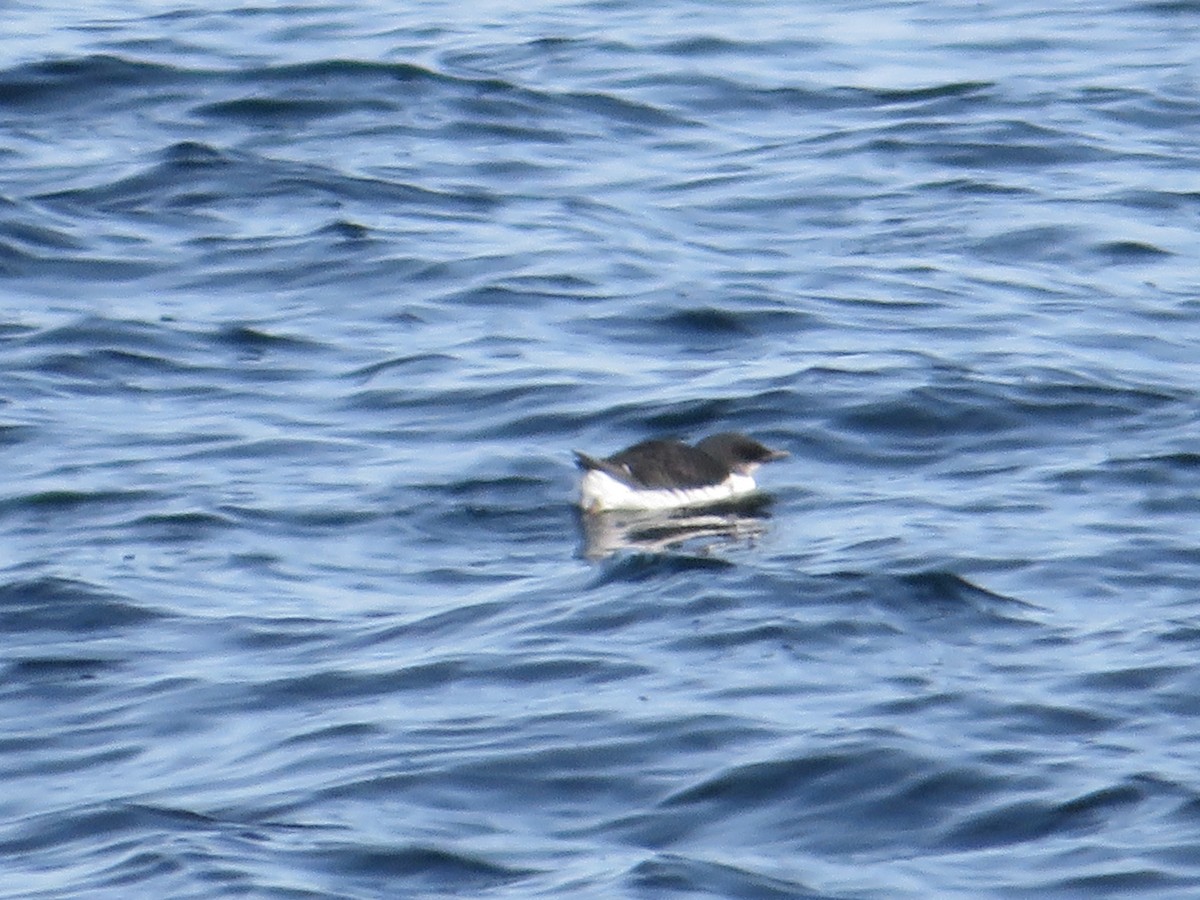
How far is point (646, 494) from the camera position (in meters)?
12.5

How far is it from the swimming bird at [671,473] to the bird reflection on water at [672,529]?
0.05 meters

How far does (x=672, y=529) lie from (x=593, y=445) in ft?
3.79

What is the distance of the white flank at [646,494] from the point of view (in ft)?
40.1

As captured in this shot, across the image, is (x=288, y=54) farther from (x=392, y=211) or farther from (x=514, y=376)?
(x=514, y=376)

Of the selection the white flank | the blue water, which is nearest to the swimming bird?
the white flank

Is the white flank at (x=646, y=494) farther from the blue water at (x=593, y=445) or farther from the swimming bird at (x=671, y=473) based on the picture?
the blue water at (x=593, y=445)

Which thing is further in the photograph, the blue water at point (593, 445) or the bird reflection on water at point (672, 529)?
the bird reflection on water at point (672, 529)

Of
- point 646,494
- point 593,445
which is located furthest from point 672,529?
point 593,445

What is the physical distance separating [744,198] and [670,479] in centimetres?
568

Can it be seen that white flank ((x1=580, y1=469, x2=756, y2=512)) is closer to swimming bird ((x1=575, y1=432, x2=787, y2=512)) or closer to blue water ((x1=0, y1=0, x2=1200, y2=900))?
swimming bird ((x1=575, y1=432, x2=787, y2=512))

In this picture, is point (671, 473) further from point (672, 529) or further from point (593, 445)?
point (593, 445)

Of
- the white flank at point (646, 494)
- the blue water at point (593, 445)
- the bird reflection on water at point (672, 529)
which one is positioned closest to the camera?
the blue water at point (593, 445)

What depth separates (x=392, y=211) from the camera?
17750 millimetres

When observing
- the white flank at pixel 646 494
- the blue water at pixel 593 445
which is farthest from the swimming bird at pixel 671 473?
the blue water at pixel 593 445
